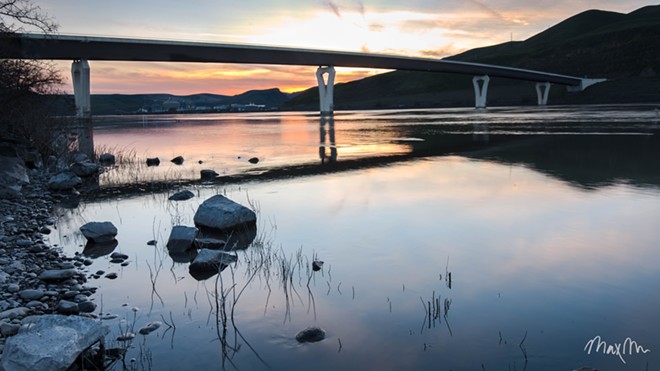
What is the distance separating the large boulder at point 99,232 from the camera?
1185cm

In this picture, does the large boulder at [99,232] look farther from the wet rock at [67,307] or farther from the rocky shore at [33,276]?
the wet rock at [67,307]

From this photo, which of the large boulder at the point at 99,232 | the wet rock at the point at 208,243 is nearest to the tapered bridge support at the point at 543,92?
the wet rock at the point at 208,243

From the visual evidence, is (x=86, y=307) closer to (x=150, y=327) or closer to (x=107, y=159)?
(x=150, y=327)

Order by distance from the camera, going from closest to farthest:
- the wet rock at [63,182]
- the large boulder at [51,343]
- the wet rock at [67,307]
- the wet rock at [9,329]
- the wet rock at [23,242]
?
the large boulder at [51,343] < the wet rock at [9,329] < the wet rock at [67,307] < the wet rock at [23,242] < the wet rock at [63,182]

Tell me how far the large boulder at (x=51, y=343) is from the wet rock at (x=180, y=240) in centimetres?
505

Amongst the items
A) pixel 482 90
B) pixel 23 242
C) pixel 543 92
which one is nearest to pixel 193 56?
pixel 482 90

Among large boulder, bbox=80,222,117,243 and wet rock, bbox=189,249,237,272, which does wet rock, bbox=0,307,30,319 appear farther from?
large boulder, bbox=80,222,117,243

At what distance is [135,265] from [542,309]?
7608 millimetres

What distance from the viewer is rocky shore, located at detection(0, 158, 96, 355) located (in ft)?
23.4

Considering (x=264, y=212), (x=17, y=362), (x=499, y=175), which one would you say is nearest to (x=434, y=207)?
(x=264, y=212)

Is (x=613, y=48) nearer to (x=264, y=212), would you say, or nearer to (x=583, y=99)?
(x=583, y=99)

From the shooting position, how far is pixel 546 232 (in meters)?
11.8
